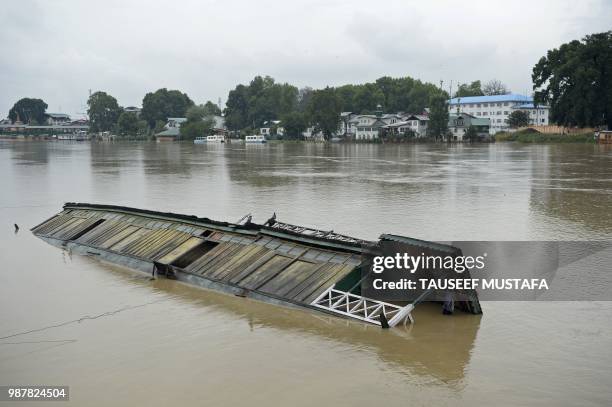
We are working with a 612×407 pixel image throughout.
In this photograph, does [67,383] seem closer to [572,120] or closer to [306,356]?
[306,356]

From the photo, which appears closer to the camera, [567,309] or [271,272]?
[567,309]

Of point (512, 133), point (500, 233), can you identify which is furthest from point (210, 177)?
point (512, 133)

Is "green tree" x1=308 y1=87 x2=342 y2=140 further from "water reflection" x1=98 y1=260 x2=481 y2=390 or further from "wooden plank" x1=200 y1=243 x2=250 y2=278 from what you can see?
"water reflection" x1=98 y1=260 x2=481 y2=390

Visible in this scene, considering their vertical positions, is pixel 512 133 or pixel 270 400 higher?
pixel 512 133

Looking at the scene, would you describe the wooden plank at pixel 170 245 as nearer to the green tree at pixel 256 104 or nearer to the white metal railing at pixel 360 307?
the white metal railing at pixel 360 307

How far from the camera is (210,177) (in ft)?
171

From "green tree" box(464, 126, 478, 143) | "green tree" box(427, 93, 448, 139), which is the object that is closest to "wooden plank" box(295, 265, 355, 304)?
"green tree" box(427, 93, 448, 139)

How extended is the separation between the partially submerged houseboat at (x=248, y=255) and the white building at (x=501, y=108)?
119709 millimetres

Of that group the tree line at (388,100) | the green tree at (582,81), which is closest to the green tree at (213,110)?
the tree line at (388,100)

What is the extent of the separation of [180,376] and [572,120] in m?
94.7

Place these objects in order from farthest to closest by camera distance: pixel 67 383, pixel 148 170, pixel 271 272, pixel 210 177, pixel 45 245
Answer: pixel 148 170 → pixel 210 177 → pixel 45 245 → pixel 271 272 → pixel 67 383

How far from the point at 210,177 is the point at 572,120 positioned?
66.7m

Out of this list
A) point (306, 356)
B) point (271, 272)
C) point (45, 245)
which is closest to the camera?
point (306, 356)

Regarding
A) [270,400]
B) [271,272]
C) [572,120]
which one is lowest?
[270,400]
